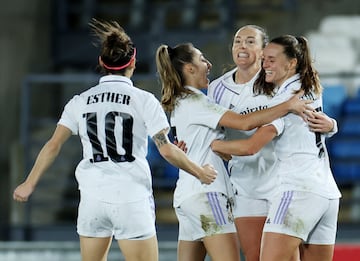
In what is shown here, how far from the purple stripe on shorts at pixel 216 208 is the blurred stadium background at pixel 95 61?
4002mm

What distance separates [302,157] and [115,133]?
0.94 metres

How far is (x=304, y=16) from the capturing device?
13328 mm

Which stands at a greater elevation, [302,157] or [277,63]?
[277,63]

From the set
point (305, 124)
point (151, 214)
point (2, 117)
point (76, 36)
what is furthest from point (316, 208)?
point (76, 36)

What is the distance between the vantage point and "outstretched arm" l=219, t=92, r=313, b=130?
6266 millimetres

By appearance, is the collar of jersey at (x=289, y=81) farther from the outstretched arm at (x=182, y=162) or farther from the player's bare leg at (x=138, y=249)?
the player's bare leg at (x=138, y=249)

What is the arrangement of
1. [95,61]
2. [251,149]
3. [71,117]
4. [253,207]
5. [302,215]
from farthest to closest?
[95,61], [253,207], [71,117], [251,149], [302,215]

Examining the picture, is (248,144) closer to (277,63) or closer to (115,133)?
(277,63)

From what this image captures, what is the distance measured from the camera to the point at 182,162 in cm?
631

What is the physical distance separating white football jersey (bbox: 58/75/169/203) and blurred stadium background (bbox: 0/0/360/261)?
416 cm

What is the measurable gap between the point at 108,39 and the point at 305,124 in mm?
1096

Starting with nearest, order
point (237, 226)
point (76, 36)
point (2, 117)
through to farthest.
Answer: point (237, 226)
point (2, 117)
point (76, 36)

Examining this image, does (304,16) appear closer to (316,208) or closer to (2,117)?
(2,117)

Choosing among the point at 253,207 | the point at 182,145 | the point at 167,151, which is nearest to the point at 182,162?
the point at 167,151
